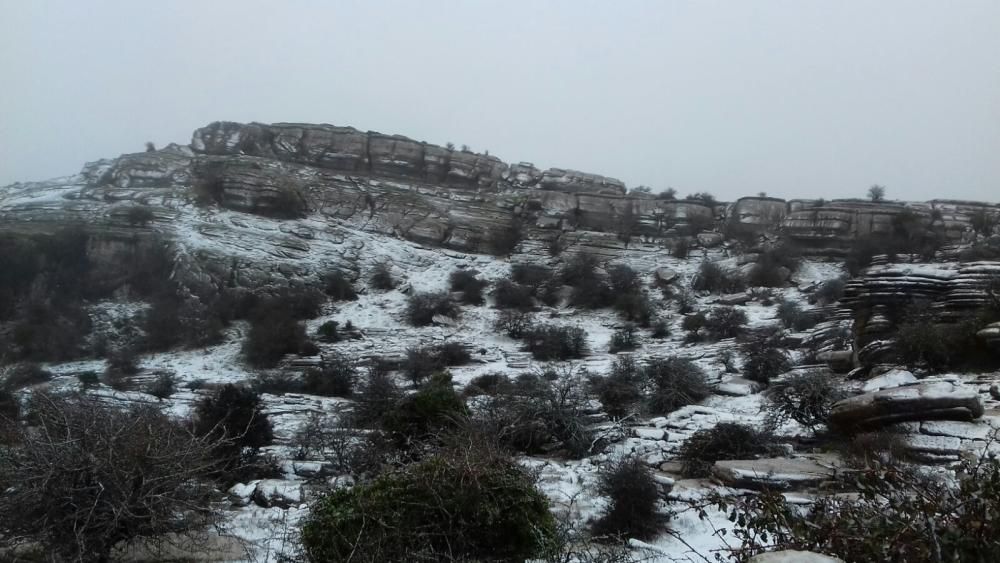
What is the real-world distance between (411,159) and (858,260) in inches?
998

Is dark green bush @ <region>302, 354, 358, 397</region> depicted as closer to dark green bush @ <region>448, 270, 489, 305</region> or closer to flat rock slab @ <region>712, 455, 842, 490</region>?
dark green bush @ <region>448, 270, 489, 305</region>

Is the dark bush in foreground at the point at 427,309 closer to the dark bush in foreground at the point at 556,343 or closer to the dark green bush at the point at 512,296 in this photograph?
the dark green bush at the point at 512,296

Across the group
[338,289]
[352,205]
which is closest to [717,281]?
[338,289]

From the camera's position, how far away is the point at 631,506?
20.6ft

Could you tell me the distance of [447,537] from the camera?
443 cm

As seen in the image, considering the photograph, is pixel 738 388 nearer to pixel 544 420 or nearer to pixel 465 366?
pixel 544 420

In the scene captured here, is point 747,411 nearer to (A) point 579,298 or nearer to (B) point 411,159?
(A) point 579,298

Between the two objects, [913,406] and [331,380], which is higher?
[913,406]

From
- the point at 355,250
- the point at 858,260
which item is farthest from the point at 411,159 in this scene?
the point at 858,260

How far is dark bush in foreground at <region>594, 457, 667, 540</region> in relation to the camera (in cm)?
610

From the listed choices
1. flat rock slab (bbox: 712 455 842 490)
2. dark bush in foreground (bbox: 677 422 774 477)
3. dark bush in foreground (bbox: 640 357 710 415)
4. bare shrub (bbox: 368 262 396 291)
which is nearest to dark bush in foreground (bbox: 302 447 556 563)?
flat rock slab (bbox: 712 455 842 490)

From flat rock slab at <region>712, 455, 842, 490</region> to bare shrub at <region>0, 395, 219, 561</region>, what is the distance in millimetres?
5506

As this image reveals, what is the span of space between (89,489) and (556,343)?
1511 centimetres

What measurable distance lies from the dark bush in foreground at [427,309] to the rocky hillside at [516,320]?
109 millimetres
